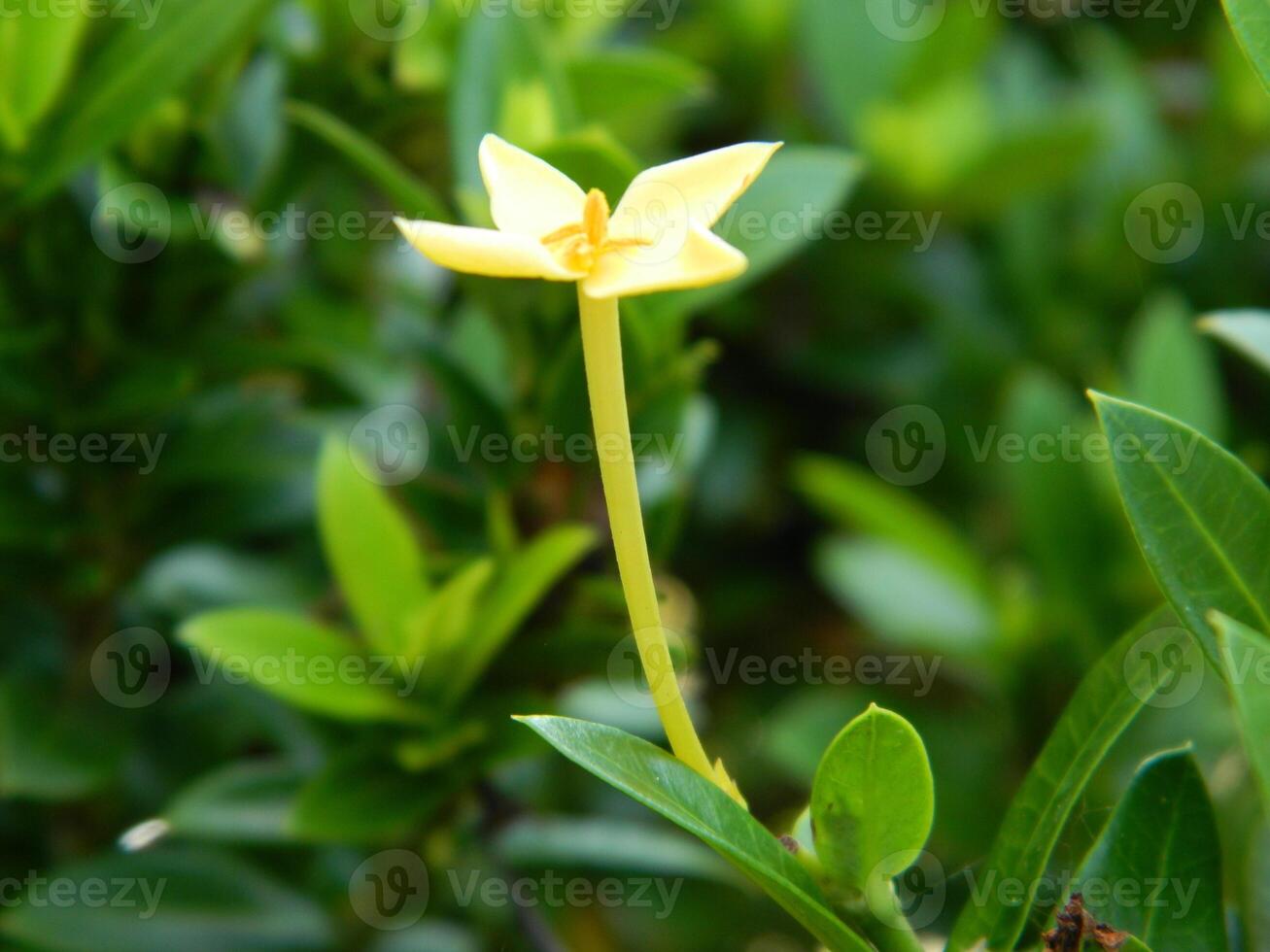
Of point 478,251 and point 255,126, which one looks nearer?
point 478,251

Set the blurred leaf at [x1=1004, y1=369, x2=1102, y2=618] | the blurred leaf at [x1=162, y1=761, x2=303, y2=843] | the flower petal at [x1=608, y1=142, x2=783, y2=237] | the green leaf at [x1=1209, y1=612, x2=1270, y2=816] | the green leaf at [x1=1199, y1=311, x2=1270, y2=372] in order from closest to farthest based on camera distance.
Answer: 1. the green leaf at [x1=1209, y1=612, x2=1270, y2=816]
2. the flower petal at [x1=608, y1=142, x2=783, y2=237]
3. the green leaf at [x1=1199, y1=311, x2=1270, y2=372]
4. the blurred leaf at [x1=162, y1=761, x2=303, y2=843]
5. the blurred leaf at [x1=1004, y1=369, x2=1102, y2=618]

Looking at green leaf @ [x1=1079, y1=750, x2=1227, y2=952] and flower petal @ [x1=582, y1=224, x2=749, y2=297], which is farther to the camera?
green leaf @ [x1=1079, y1=750, x2=1227, y2=952]

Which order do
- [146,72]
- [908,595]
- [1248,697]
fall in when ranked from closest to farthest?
1. [1248,697]
2. [146,72]
3. [908,595]

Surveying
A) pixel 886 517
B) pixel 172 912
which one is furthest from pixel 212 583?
pixel 886 517

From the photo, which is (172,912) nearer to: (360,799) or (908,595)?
(360,799)

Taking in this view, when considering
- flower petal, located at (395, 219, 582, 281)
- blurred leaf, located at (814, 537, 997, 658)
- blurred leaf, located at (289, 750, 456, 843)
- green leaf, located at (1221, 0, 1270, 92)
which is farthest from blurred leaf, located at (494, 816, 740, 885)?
green leaf, located at (1221, 0, 1270, 92)

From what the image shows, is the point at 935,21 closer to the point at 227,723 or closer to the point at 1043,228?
the point at 1043,228

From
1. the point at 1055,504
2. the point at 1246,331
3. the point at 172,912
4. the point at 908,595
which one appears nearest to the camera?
the point at 1246,331

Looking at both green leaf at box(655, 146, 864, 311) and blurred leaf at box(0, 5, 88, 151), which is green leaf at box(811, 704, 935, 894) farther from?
blurred leaf at box(0, 5, 88, 151)
